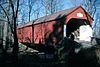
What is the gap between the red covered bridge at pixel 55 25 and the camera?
89.6ft

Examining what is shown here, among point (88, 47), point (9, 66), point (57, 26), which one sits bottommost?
point (9, 66)

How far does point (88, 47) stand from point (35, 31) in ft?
54.8

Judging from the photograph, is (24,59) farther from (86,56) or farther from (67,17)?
(67,17)

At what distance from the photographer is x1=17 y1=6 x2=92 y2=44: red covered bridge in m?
27.3

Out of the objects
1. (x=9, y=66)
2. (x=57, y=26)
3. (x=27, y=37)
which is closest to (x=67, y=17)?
(x=57, y=26)

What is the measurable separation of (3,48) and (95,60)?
938 cm

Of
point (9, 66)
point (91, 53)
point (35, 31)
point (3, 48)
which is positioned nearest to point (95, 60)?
point (91, 53)

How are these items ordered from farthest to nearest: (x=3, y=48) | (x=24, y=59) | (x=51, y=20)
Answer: (x=51, y=20) → (x=3, y=48) → (x=24, y=59)

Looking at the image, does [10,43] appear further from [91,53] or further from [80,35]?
[91,53]

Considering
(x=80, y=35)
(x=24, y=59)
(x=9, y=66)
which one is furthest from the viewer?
(x=80, y=35)

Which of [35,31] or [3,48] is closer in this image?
[3,48]

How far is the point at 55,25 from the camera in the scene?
27969 millimetres

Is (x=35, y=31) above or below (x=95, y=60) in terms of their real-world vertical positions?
above

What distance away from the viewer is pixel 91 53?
54.1 ft
